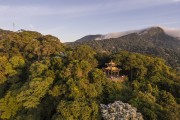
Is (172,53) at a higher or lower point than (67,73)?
lower

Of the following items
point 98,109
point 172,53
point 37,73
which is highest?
point 37,73

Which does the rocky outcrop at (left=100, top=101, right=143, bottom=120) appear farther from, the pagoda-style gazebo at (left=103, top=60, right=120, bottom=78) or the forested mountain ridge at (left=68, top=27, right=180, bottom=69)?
the forested mountain ridge at (left=68, top=27, right=180, bottom=69)

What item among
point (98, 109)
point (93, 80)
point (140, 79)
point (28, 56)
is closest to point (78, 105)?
point (98, 109)

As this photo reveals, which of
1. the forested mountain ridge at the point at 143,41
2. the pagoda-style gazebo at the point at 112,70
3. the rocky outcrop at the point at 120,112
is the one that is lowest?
the forested mountain ridge at the point at 143,41

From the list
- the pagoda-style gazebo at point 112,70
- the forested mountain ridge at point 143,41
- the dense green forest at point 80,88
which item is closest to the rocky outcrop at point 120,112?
the dense green forest at point 80,88

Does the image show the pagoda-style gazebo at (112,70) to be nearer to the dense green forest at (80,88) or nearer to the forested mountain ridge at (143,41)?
the dense green forest at (80,88)

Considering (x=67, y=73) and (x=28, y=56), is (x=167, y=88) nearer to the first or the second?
(x=67, y=73)

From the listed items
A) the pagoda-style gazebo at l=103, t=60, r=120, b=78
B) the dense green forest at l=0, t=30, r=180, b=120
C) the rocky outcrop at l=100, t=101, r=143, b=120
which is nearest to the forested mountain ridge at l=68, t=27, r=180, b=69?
the pagoda-style gazebo at l=103, t=60, r=120, b=78
